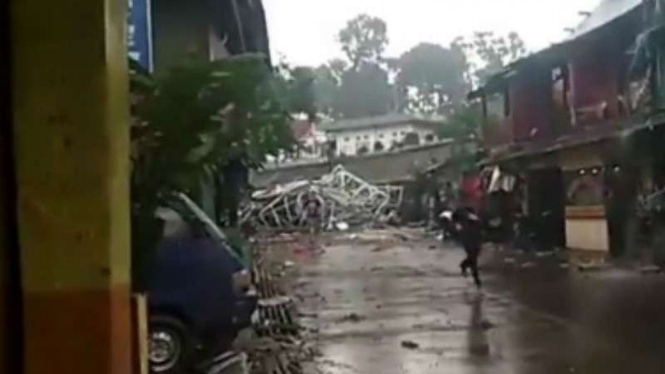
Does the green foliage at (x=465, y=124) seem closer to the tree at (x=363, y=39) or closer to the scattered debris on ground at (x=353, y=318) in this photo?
the tree at (x=363, y=39)

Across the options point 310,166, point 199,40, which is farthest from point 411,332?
point 310,166

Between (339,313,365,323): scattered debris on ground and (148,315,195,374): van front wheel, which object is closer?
(148,315,195,374): van front wheel

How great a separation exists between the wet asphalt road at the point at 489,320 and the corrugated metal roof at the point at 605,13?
6584 mm

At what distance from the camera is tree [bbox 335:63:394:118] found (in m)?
90.4

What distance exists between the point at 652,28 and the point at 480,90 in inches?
714

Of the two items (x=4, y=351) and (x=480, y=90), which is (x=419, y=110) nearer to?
(x=480, y=90)

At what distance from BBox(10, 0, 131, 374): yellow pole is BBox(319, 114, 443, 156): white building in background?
7225 cm

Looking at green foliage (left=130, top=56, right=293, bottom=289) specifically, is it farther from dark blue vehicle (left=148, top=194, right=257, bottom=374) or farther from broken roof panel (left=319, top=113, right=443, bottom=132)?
broken roof panel (left=319, top=113, right=443, bottom=132)

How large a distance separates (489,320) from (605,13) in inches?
754

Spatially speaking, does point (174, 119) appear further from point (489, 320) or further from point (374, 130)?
point (374, 130)

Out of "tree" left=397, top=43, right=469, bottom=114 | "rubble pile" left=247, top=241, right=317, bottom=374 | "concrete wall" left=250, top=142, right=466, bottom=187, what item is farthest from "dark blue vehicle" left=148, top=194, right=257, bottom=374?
"tree" left=397, top=43, right=469, bottom=114

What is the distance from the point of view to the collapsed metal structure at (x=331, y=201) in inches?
2250

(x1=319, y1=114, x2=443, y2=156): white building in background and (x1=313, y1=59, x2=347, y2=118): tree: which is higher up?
(x1=313, y1=59, x2=347, y2=118): tree

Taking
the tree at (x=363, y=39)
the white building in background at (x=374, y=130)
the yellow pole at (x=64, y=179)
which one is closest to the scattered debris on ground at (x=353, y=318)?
the yellow pole at (x=64, y=179)
